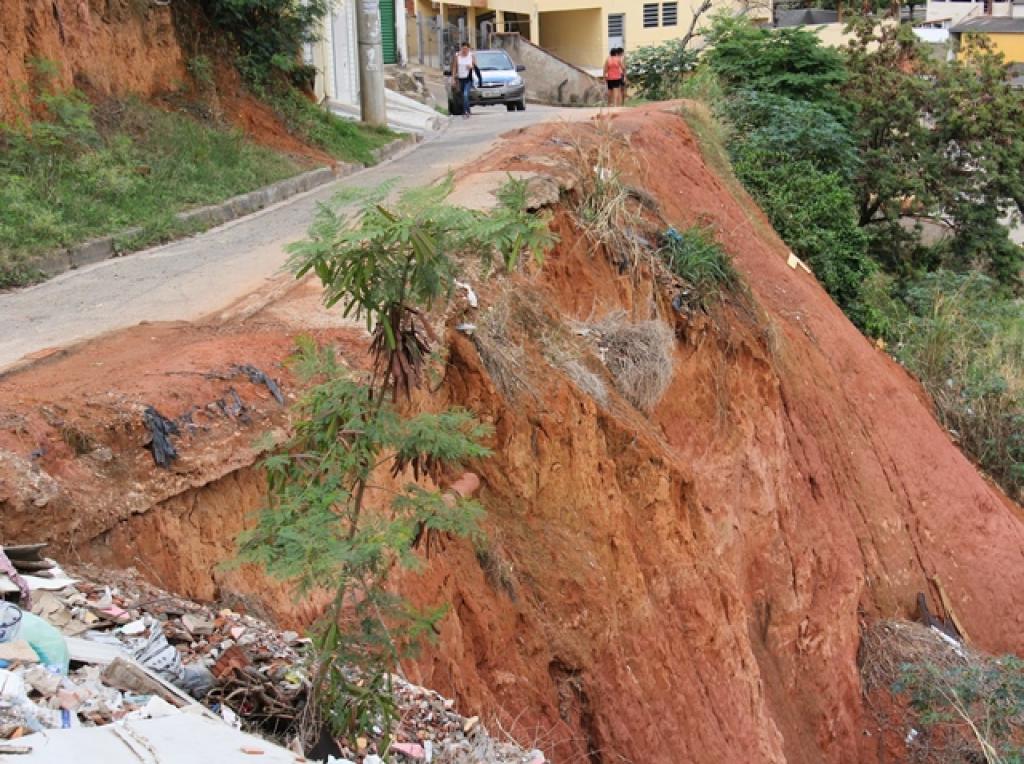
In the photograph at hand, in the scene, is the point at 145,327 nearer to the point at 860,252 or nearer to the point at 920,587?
the point at 920,587

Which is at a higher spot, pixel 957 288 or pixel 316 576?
pixel 316 576

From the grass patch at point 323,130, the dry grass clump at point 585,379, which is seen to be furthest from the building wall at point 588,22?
the dry grass clump at point 585,379

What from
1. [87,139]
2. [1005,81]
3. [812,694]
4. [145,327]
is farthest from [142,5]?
[1005,81]

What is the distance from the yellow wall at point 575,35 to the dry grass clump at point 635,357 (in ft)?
120

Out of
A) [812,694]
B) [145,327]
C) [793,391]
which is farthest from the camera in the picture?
[793,391]

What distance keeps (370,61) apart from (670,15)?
26.3 meters

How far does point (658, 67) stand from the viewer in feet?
83.1

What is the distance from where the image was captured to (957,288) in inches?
843

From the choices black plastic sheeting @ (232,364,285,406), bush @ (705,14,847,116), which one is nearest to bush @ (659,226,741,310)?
black plastic sheeting @ (232,364,285,406)

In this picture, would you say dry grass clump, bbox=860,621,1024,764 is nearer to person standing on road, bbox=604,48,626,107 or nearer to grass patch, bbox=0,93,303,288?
grass patch, bbox=0,93,303,288

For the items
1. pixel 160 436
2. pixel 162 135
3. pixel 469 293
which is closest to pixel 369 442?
pixel 160 436

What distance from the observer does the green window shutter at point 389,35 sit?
35.0 meters

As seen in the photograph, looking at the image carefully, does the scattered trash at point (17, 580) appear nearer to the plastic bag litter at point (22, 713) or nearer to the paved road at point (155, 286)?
the plastic bag litter at point (22, 713)

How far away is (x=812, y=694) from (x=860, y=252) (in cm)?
929
